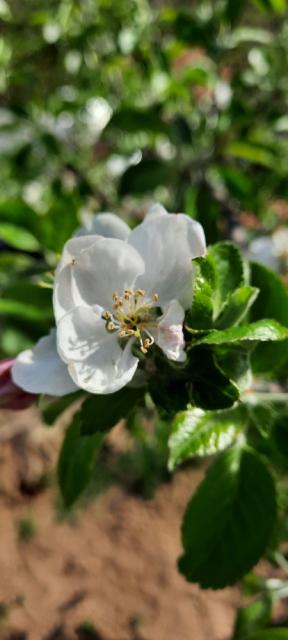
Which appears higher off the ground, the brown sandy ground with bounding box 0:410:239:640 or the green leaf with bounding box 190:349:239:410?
the green leaf with bounding box 190:349:239:410

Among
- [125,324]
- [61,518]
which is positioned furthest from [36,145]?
[61,518]

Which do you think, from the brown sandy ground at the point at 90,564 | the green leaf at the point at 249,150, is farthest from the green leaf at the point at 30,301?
the brown sandy ground at the point at 90,564

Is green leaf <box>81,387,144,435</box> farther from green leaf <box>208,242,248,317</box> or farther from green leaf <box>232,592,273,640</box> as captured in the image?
green leaf <box>232,592,273,640</box>

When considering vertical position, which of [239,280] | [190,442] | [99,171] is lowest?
[190,442]

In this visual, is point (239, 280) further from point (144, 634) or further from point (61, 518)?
point (61, 518)

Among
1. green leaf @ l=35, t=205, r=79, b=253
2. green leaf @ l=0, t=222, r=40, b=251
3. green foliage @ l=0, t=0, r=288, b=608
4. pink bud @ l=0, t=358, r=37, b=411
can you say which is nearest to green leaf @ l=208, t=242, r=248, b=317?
green foliage @ l=0, t=0, r=288, b=608

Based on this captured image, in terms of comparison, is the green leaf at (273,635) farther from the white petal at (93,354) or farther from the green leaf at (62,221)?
the green leaf at (62,221)

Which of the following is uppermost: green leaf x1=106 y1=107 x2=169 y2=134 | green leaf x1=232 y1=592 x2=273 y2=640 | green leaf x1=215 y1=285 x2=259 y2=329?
green leaf x1=106 y1=107 x2=169 y2=134
